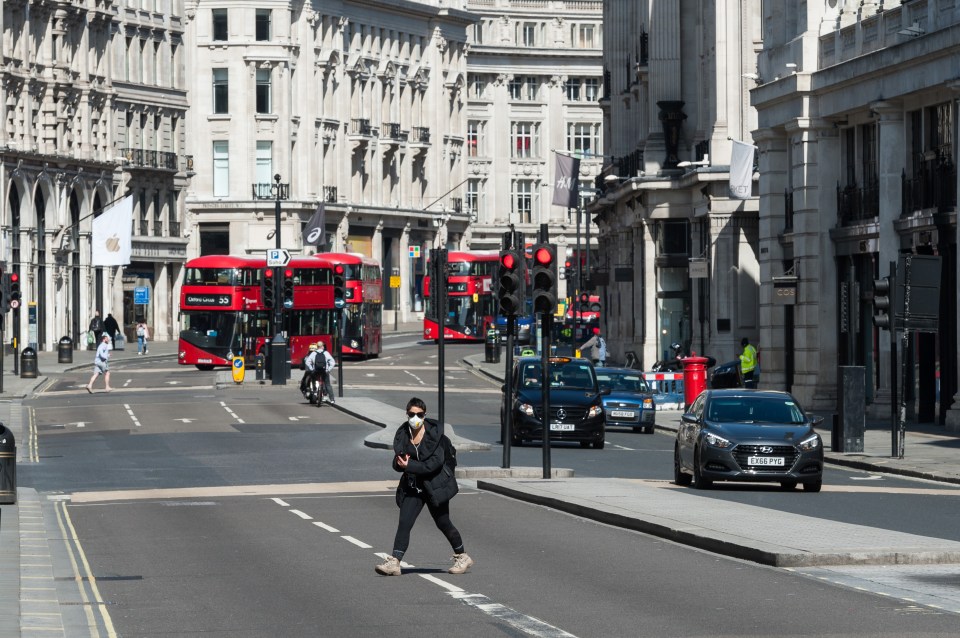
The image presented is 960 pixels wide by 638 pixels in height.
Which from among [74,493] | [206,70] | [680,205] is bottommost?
[74,493]

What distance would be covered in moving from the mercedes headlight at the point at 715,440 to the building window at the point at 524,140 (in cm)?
12321

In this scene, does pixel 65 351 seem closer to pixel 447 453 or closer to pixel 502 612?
pixel 447 453

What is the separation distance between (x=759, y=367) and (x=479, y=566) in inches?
1386

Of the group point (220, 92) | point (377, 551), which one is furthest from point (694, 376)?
point (220, 92)

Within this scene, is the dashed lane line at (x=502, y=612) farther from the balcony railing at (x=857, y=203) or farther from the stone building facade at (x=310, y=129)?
the stone building facade at (x=310, y=129)

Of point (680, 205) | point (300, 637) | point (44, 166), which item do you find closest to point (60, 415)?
point (680, 205)

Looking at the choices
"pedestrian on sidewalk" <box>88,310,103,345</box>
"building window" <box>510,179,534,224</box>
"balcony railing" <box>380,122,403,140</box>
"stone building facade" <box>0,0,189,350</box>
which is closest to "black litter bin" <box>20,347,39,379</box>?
"stone building facade" <box>0,0,189,350</box>

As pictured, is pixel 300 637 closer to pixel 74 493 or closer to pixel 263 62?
pixel 74 493

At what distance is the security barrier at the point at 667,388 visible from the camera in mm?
53688

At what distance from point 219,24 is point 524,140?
36692 mm

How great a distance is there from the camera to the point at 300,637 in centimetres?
1444

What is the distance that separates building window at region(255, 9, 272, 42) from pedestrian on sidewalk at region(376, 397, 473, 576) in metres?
103

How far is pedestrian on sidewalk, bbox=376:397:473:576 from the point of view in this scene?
17953 mm

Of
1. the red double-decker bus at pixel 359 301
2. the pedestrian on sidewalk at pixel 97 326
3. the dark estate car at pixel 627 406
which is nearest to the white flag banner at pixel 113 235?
the pedestrian on sidewalk at pixel 97 326
